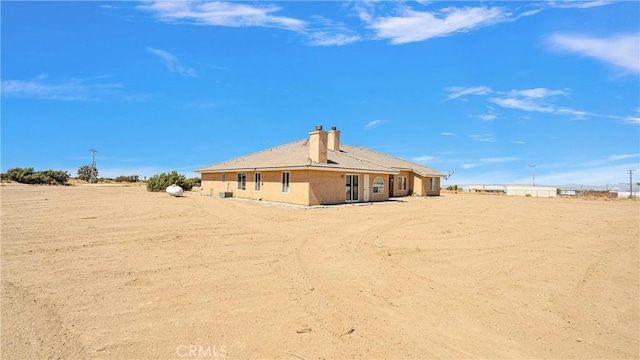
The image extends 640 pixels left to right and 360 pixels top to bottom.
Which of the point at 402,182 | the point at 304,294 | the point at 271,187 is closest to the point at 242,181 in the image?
the point at 271,187

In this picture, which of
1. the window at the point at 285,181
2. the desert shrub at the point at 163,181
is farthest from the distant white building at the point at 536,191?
the desert shrub at the point at 163,181

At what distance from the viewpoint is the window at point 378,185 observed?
72.3ft

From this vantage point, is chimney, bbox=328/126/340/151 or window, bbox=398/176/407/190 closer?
chimney, bbox=328/126/340/151

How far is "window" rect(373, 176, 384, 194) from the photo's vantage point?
22.0 m

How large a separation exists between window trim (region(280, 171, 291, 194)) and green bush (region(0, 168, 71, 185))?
28349 mm

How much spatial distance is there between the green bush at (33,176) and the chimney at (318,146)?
98.5 ft

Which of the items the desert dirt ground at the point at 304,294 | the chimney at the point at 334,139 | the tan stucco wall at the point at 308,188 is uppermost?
the chimney at the point at 334,139

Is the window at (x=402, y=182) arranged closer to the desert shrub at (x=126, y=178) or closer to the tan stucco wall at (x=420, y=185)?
the tan stucco wall at (x=420, y=185)

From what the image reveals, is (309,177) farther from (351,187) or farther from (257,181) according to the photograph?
(257,181)

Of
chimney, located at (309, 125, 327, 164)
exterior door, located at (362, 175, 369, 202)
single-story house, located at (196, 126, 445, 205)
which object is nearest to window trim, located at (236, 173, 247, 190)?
single-story house, located at (196, 126, 445, 205)

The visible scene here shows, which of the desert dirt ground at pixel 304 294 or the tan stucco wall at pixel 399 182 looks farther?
the tan stucco wall at pixel 399 182

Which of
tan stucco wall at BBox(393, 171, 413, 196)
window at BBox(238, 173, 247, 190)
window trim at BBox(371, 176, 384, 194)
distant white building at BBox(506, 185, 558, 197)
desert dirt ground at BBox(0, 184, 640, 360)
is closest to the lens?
desert dirt ground at BBox(0, 184, 640, 360)

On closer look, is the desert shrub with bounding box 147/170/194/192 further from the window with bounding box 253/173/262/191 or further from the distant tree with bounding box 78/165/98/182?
the distant tree with bounding box 78/165/98/182

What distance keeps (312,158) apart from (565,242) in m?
12.3
